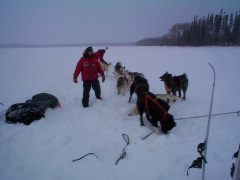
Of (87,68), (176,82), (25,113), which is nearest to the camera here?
(25,113)

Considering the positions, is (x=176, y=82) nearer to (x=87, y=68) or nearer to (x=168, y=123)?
(x=168, y=123)

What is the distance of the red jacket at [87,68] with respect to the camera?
4188 mm

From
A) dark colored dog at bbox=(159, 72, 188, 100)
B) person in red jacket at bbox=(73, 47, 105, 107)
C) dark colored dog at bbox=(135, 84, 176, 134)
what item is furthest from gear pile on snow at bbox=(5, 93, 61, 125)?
dark colored dog at bbox=(159, 72, 188, 100)

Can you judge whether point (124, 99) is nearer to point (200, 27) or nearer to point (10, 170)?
point (10, 170)

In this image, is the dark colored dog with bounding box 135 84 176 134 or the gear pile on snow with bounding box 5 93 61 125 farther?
the gear pile on snow with bounding box 5 93 61 125

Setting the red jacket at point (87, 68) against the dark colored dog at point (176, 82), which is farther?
the dark colored dog at point (176, 82)

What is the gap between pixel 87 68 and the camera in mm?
4246

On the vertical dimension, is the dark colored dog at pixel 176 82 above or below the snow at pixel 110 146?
above

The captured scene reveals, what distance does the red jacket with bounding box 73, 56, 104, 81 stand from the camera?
419cm

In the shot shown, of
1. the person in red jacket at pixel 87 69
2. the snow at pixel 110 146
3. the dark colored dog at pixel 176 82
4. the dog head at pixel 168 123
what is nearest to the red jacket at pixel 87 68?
the person in red jacket at pixel 87 69

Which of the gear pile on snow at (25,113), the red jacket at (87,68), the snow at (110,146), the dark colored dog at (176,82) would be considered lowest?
the snow at (110,146)

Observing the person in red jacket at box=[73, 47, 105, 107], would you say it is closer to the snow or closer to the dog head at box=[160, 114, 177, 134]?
the snow

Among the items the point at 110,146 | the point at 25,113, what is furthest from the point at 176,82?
the point at 25,113

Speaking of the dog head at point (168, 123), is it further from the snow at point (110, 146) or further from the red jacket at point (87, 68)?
the red jacket at point (87, 68)
